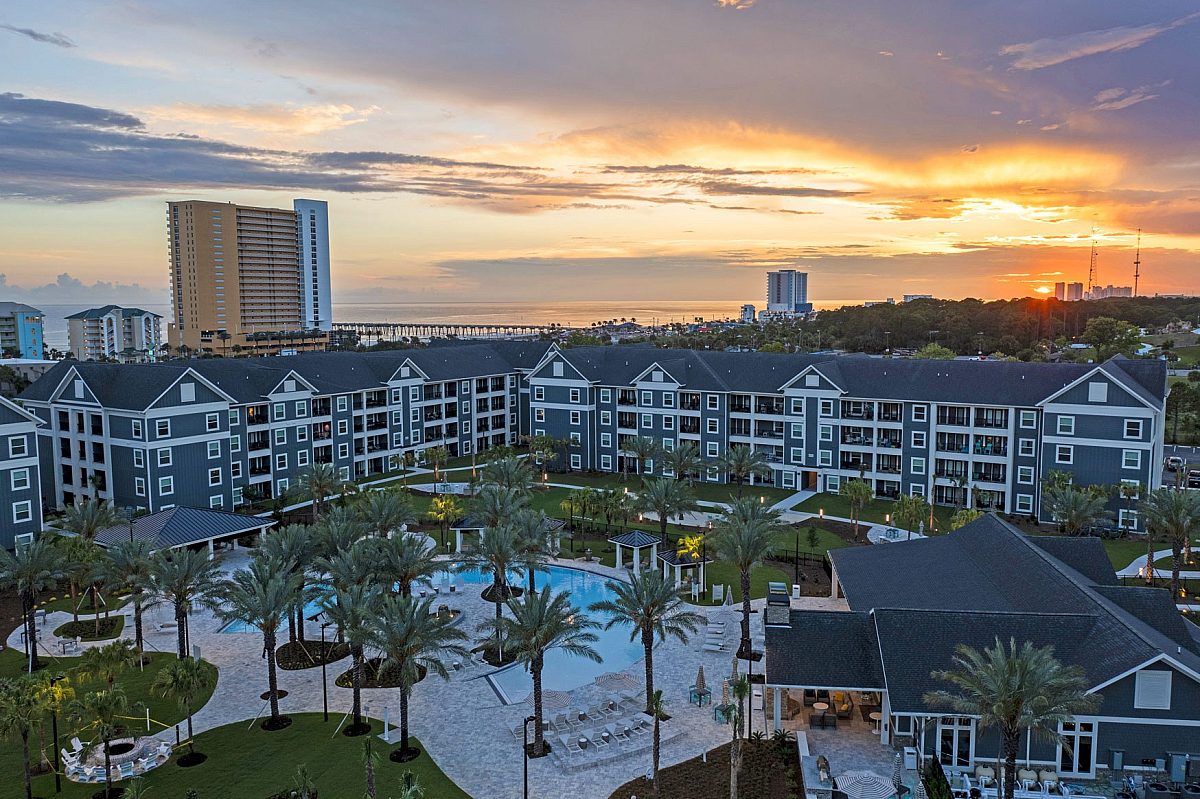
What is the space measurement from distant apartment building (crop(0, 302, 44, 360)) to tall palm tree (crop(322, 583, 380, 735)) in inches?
7085

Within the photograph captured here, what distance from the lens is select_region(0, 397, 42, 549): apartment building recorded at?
5244cm

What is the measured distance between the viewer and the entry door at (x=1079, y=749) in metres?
27.8

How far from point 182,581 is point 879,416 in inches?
2158

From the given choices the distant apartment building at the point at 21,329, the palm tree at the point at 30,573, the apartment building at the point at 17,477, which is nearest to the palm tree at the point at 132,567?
the palm tree at the point at 30,573

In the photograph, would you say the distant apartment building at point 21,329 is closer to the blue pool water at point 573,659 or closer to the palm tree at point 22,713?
the blue pool water at point 573,659

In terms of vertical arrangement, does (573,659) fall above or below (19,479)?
below

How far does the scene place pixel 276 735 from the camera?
32.2 meters

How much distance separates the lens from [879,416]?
70312 millimetres

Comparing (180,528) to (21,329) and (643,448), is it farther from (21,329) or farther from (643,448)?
(21,329)

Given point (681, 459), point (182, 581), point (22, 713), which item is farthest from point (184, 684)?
point (681, 459)

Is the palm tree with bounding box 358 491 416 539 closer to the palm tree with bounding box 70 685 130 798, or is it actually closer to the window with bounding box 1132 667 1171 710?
the palm tree with bounding box 70 685 130 798

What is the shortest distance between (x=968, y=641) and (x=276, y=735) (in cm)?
2663

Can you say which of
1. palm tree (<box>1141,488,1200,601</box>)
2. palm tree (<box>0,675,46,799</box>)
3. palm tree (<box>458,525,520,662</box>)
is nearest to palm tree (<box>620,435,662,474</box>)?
palm tree (<box>458,525,520,662</box>)

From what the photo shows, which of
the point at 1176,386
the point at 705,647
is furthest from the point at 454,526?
the point at 1176,386
